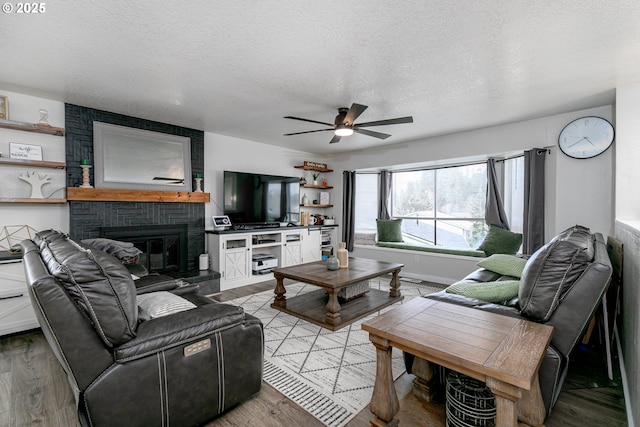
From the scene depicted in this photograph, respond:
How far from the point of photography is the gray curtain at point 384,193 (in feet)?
19.4

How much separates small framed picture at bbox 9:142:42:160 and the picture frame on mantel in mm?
490

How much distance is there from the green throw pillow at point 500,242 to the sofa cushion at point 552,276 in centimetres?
268

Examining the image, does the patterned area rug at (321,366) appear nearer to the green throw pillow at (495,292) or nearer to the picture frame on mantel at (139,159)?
the green throw pillow at (495,292)

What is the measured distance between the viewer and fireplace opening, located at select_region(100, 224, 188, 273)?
3.59 metres

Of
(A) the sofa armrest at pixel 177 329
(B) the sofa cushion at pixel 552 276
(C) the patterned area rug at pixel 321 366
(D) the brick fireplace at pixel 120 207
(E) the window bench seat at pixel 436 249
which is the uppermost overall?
(D) the brick fireplace at pixel 120 207

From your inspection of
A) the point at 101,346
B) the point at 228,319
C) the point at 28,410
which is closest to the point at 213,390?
the point at 228,319

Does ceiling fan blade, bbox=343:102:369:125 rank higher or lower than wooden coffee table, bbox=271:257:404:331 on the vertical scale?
higher

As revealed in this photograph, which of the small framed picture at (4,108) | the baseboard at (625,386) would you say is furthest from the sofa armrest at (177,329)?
the small framed picture at (4,108)

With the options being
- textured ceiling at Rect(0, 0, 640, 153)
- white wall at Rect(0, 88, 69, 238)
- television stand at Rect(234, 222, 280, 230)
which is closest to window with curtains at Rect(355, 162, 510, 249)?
textured ceiling at Rect(0, 0, 640, 153)

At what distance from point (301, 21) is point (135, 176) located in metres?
3.09

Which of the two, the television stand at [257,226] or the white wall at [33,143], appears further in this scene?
the television stand at [257,226]

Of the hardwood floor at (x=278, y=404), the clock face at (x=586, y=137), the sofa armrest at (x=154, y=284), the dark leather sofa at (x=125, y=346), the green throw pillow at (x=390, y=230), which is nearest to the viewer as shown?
the dark leather sofa at (x=125, y=346)

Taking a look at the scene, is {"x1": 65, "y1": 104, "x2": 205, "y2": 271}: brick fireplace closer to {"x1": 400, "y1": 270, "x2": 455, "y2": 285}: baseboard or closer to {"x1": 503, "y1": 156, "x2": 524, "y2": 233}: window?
{"x1": 400, "y1": 270, "x2": 455, "y2": 285}: baseboard

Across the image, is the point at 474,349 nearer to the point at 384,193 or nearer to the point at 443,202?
the point at 443,202
